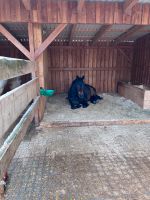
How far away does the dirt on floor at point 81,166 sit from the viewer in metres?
2.10

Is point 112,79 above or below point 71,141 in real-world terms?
above

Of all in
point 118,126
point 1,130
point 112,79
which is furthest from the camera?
point 112,79

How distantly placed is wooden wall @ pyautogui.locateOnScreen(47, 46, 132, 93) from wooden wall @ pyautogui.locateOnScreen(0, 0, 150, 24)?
3.71 metres

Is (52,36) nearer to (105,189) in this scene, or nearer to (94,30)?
(94,30)

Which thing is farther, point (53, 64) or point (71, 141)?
point (53, 64)

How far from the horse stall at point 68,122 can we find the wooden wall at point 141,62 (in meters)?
0.04

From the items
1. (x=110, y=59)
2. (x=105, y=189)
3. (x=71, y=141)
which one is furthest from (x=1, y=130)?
(x=110, y=59)

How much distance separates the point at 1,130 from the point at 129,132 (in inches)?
127

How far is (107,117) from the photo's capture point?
4609mm

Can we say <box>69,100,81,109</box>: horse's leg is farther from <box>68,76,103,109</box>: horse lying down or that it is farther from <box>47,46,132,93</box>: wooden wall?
<box>47,46,132,93</box>: wooden wall

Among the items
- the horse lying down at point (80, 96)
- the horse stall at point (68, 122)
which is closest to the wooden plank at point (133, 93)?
the horse stall at point (68, 122)

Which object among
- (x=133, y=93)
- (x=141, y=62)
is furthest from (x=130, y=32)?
(x=133, y=93)

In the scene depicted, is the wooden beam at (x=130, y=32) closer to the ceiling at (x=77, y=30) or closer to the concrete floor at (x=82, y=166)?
the ceiling at (x=77, y=30)

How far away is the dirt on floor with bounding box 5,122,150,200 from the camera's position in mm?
2102
